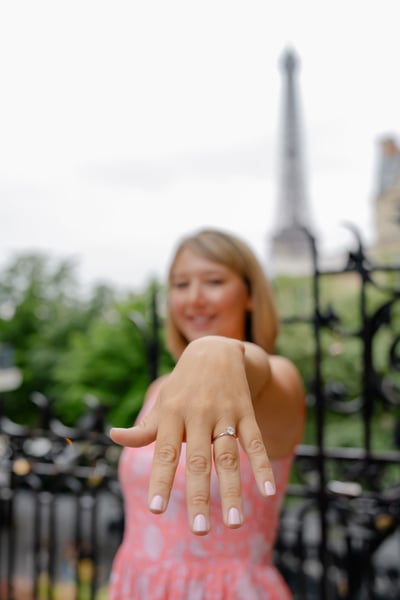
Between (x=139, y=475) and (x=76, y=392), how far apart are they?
12499 millimetres

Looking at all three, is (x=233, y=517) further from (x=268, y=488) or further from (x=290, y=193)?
(x=290, y=193)

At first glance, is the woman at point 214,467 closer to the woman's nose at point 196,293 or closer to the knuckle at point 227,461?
the woman's nose at point 196,293

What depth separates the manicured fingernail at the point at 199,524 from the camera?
0.82m

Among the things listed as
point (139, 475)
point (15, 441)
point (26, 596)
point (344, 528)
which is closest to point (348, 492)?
point (344, 528)

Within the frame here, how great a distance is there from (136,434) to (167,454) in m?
0.06

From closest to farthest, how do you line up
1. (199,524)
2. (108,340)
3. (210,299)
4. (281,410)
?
(199,524)
(281,410)
(210,299)
(108,340)

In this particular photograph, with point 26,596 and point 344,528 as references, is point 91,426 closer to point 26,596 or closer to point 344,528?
point 344,528

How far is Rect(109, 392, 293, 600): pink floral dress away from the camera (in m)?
1.60

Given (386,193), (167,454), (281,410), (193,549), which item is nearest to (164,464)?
(167,454)

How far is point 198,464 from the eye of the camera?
854mm

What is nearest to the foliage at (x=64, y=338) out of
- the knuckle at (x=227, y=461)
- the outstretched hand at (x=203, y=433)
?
the outstretched hand at (x=203, y=433)

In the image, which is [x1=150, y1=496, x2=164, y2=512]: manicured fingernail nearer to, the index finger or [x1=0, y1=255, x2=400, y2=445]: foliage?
the index finger

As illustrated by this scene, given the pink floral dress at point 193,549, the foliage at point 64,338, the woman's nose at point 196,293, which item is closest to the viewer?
the pink floral dress at point 193,549

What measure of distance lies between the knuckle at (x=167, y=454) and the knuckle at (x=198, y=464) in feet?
0.07
